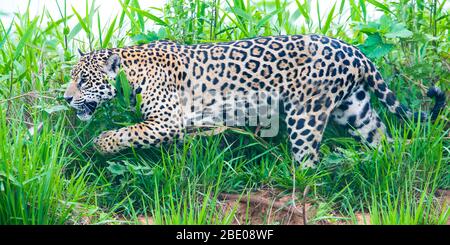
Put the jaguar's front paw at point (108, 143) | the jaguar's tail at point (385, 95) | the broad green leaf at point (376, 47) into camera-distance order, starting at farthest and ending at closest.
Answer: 1. the broad green leaf at point (376, 47)
2. the jaguar's tail at point (385, 95)
3. the jaguar's front paw at point (108, 143)

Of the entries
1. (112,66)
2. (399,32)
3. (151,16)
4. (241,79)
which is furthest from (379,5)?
(112,66)

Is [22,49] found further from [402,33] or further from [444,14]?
[444,14]

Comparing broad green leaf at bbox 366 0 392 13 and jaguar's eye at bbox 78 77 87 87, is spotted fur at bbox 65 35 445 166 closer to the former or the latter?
jaguar's eye at bbox 78 77 87 87

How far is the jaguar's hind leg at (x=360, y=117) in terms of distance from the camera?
6.73 metres

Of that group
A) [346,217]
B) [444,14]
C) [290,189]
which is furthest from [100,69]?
[444,14]

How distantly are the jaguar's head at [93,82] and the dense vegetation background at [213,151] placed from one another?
117 millimetres

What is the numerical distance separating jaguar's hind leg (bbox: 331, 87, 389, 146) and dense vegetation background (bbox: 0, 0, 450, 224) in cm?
10

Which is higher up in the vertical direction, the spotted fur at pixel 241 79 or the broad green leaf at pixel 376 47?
the broad green leaf at pixel 376 47

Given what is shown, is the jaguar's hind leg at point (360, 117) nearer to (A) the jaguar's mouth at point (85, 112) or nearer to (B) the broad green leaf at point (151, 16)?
(B) the broad green leaf at point (151, 16)

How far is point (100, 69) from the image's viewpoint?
6.55 m

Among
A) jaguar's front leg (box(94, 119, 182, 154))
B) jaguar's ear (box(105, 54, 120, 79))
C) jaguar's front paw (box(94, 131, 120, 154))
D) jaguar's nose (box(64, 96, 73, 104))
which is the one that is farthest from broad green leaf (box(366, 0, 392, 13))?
jaguar's nose (box(64, 96, 73, 104))

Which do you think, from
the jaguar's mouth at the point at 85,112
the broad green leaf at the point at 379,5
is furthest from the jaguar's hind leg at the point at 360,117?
the jaguar's mouth at the point at 85,112

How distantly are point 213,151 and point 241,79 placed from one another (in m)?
0.72

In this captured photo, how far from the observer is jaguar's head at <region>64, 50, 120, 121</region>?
6500 millimetres
